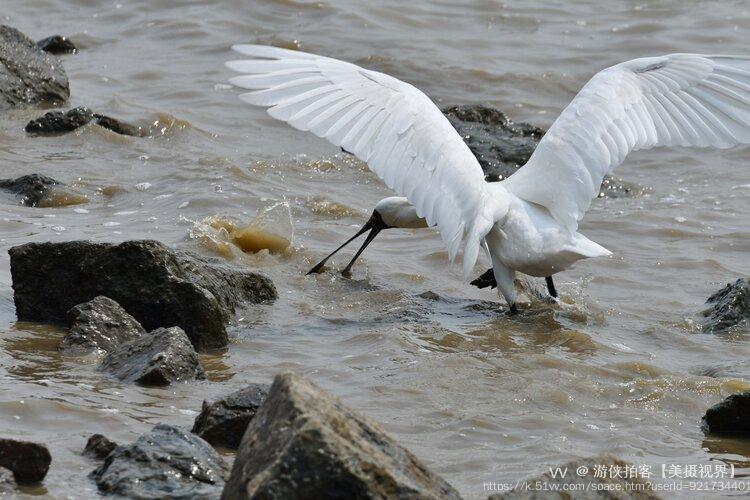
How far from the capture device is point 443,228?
7324mm

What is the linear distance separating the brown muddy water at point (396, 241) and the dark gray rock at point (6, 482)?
0.29ft

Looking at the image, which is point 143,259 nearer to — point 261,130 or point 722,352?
point 722,352

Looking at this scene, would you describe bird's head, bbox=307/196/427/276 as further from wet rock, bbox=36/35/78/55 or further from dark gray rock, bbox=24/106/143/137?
wet rock, bbox=36/35/78/55

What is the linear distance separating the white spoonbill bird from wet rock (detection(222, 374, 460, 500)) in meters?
3.52

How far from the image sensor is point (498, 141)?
11.4m

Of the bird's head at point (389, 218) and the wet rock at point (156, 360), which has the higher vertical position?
the wet rock at point (156, 360)

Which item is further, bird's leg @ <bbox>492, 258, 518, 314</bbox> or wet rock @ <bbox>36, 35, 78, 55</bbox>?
wet rock @ <bbox>36, 35, 78, 55</bbox>

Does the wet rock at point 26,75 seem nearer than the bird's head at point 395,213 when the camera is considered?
No

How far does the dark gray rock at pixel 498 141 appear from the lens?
1102cm

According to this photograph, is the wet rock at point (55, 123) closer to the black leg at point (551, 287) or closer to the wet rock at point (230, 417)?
the black leg at point (551, 287)

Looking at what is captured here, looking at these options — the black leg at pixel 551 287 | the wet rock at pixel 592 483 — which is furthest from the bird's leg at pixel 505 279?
the wet rock at pixel 592 483

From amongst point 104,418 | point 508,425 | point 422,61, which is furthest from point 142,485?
point 422,61

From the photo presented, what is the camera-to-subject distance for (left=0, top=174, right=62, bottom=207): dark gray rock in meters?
8.96

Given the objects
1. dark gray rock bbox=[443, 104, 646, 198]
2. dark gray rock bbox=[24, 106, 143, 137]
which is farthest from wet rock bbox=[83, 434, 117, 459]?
dark gray rock bbox=[24, 106, 143, 137]
